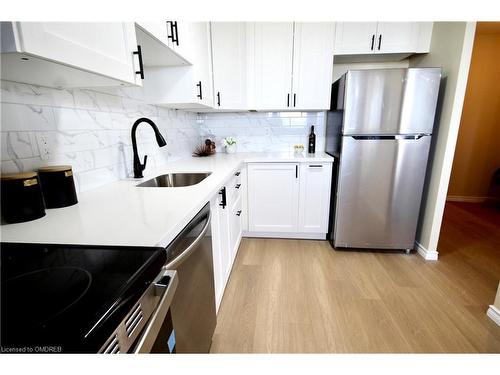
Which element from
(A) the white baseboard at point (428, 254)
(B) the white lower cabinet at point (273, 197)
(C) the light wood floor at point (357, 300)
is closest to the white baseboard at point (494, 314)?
(C) the light wood floor at point (357, 300)

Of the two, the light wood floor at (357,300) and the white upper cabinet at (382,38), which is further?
the white upper cabinet at (382,38)

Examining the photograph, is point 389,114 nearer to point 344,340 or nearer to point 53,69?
point 344,340

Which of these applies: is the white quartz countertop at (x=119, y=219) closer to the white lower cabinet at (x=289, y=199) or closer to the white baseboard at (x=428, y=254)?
the white lower cabinet at (x=289, y=199)

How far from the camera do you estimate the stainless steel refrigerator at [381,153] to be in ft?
5.99

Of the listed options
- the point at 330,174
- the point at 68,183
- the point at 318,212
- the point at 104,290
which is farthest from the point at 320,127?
the point at 104,290

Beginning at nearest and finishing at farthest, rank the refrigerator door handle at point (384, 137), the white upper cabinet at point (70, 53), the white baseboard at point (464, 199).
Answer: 1. the white upper cabinet at point (70, 53)
2. the refrigerator door handle at point (384, 137)
3. the white baseboard at point (464, 199)

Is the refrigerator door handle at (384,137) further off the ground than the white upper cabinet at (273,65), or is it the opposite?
the white upper cabinet at (273,65)

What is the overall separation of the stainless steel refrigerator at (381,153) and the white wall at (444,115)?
0.10m

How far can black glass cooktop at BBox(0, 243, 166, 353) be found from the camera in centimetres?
31

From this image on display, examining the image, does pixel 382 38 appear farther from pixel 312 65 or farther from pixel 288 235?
pixel 288 235

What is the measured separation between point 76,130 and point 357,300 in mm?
1924

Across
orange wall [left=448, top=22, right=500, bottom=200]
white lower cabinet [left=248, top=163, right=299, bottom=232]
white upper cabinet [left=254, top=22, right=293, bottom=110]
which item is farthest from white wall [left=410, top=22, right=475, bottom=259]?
orange wall [left=448, top=22, right=500, bottom=200]

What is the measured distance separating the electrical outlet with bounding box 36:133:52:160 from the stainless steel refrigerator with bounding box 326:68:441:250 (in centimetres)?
195

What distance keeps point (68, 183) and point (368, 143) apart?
6.72ft
